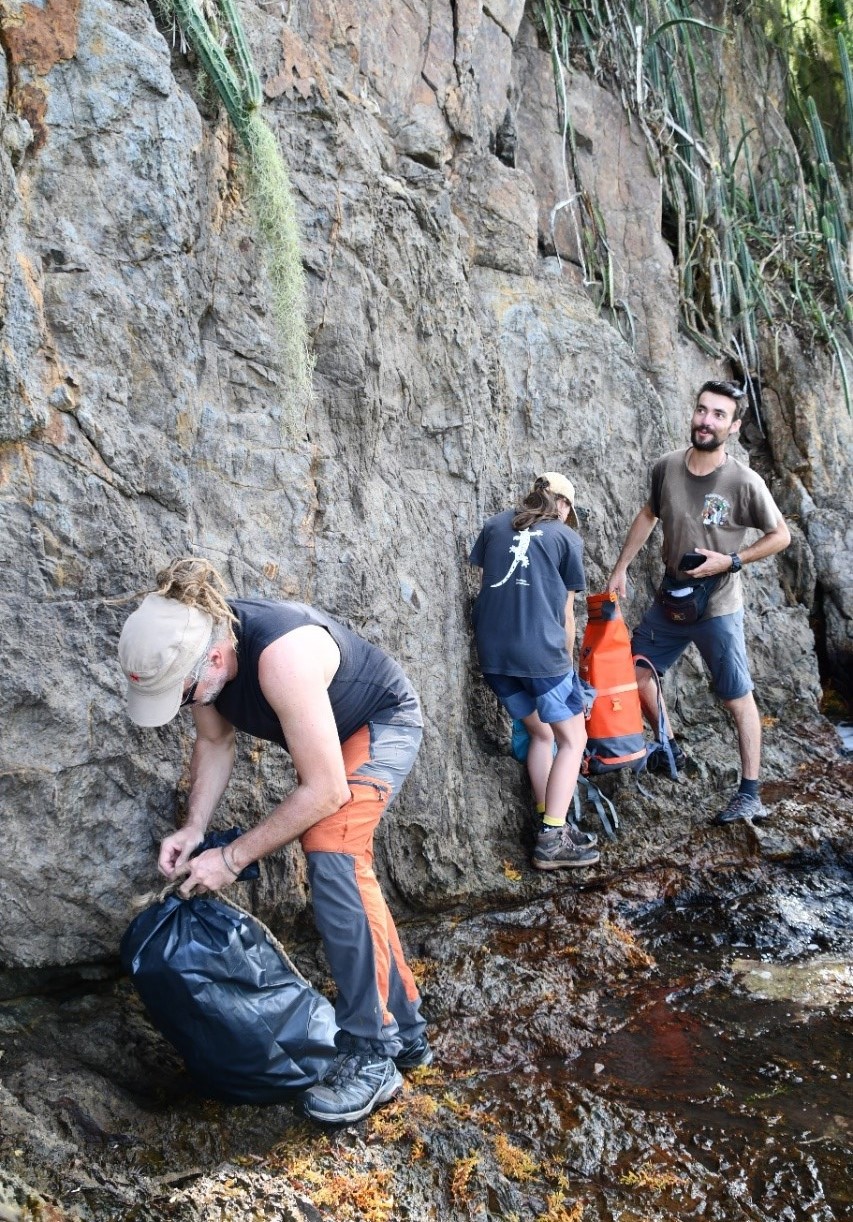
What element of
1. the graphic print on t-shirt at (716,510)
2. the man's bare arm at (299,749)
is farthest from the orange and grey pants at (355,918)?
the graphic print on t-shirt at (716,510)

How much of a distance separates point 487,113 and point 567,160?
1051 millimetres

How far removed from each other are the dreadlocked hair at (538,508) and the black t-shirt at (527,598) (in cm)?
3

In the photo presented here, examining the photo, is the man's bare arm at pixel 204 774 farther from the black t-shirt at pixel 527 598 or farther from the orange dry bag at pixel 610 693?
the orange dry bag at pixel 610 693

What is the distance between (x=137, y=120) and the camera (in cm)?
377

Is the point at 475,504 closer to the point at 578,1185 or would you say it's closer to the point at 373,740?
the point at 373,740

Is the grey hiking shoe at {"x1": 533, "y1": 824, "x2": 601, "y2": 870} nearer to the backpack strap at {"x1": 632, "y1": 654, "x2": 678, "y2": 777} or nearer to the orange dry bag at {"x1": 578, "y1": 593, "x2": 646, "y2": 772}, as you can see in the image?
the orange dry bag at {"x1": 578, "y1": 593, "x2": 646, "y2": 772}

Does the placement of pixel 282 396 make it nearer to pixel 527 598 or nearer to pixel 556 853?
pixel 527 598

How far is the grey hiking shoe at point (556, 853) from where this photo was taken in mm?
4949

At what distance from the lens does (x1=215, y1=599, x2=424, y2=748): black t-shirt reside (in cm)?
310

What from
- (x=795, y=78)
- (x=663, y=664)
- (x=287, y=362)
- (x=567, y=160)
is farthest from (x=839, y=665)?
(x=795, y=78)

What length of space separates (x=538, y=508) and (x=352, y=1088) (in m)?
2.93

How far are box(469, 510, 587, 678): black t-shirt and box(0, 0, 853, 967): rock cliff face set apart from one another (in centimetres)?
25

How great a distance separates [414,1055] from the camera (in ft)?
11.3

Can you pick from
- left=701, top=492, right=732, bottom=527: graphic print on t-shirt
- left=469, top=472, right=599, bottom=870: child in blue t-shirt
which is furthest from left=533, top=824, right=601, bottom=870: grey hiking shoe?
left=701, top=492, right=732, bottom=527: graphic print on t-shirt
